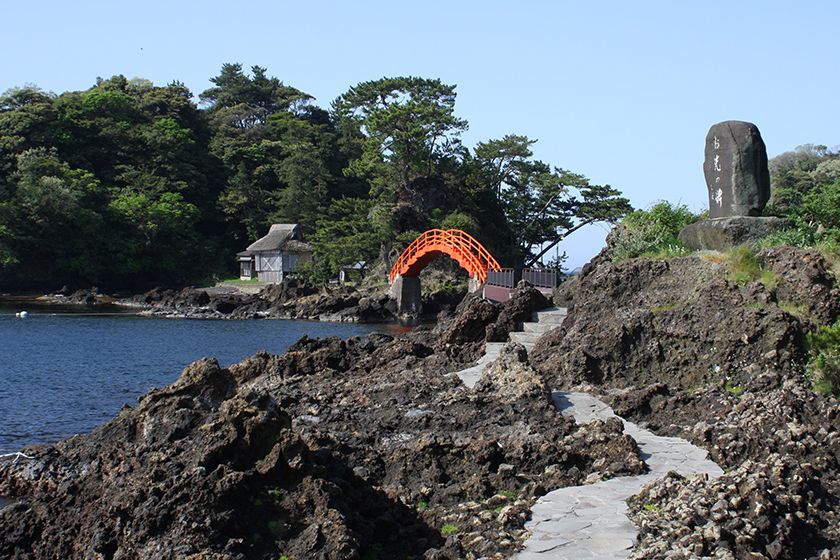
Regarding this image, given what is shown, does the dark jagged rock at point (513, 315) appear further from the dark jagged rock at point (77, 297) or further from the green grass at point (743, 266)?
the dark jagged rock at point (77, 297)

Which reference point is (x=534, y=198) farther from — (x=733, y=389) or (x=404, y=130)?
(x=733, y=389)

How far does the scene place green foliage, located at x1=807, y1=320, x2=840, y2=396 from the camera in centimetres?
1274

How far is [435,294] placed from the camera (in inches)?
2152

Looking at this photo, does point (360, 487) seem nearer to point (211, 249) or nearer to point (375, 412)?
point (375, 412)

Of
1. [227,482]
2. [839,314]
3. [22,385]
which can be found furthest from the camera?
[22,385]

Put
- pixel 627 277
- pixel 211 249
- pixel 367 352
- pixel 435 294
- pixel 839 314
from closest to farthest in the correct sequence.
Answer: pixel 839 314 → pixel 627 277 → pixel 367 352 → pixel 435 294 → pixel 211 249

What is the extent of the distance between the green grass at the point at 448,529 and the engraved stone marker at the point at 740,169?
10.3m

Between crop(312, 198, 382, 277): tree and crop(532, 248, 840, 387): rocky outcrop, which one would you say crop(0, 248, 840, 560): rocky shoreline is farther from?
crop(312, 198, 382, 277): tree

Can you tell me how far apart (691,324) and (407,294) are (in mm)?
37612

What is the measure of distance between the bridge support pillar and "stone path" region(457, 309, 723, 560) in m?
38.7

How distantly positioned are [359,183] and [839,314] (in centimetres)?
6205

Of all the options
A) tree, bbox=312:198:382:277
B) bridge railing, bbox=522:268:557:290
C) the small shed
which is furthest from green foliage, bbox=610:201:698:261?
the small shed

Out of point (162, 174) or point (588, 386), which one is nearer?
point (588, 386)

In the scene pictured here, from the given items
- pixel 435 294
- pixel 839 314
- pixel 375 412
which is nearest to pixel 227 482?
pixel 375 412
